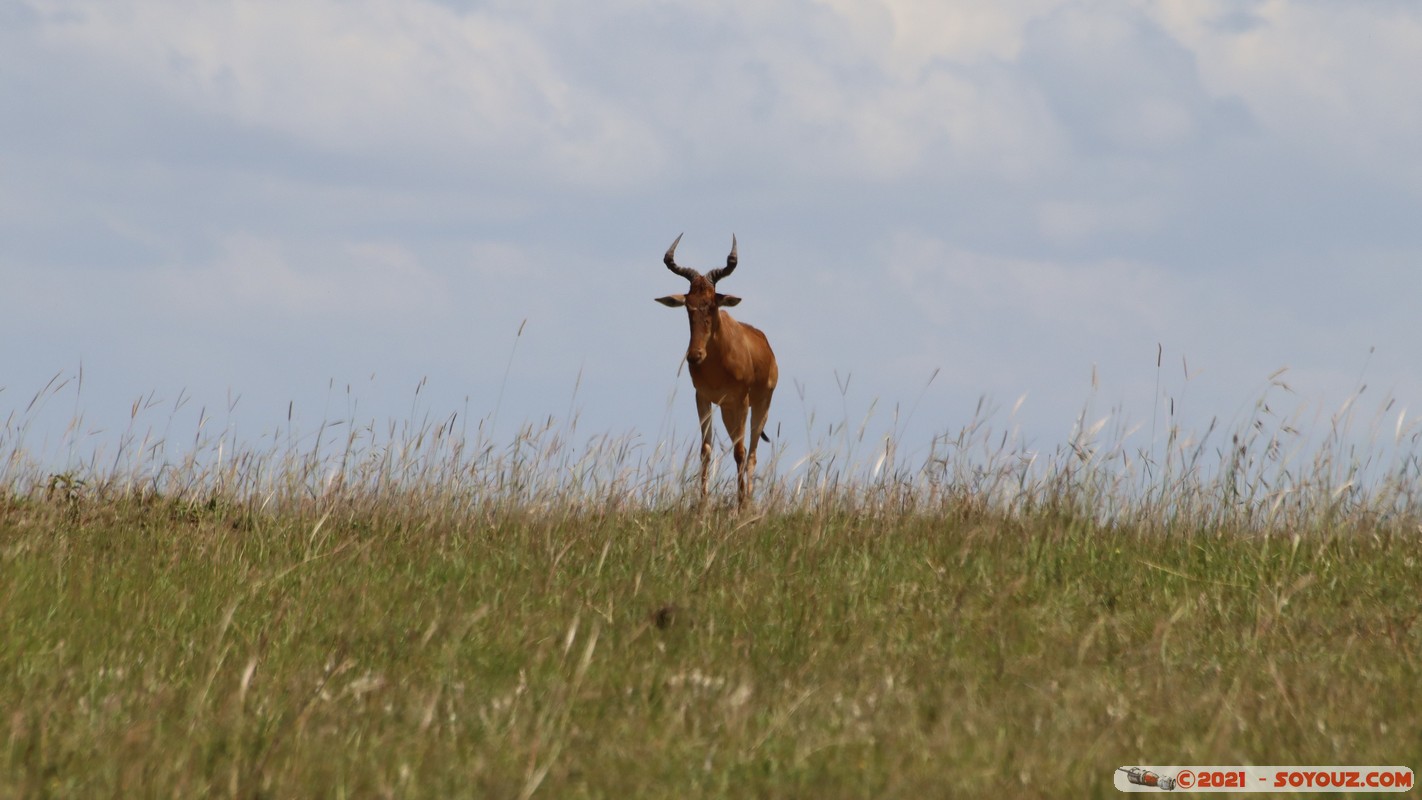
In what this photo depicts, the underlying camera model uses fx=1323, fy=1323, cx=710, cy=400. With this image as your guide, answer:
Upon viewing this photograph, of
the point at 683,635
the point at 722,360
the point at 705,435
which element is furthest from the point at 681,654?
the point at 722,360

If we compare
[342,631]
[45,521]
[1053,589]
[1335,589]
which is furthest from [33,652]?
[1335,589]

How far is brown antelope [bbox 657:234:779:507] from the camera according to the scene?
597 inches

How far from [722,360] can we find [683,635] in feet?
31.5

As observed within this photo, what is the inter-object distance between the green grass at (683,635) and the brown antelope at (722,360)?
17.7ft

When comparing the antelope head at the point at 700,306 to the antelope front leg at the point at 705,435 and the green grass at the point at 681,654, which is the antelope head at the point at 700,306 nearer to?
the antelope front leg at the point at 705,435

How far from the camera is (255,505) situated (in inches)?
387

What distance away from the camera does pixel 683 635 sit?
6.23m

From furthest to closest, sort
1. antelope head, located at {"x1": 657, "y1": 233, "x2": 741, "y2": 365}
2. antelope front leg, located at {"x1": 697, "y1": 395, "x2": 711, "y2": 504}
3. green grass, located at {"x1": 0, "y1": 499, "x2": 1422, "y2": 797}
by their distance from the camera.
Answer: antelope head, located at {"x1": 657, "y1": 233, "x2": 741, "y2": 365} → antelope front leg, located at {"x1": 697, "y1": 395, "x2": 711, "y2": 504} → green grass, located at {"x1": 0, "y1": 499, "x2": 1422, "y2": 797}

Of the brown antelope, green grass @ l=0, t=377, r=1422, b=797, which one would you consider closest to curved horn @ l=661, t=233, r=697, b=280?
the brown antelope

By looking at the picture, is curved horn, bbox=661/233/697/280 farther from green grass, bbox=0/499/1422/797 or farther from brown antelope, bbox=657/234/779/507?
green grass, bbox=0/499/1422/797

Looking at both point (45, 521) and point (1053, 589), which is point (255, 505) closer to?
point (45, 521)

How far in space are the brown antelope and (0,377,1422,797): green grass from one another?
17.7 ft

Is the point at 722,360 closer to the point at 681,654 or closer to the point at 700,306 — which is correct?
the point at 700,306

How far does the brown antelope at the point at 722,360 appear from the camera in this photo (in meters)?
15.2
